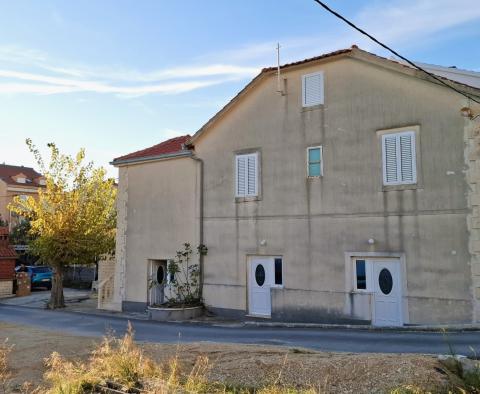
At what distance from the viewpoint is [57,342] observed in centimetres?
1150

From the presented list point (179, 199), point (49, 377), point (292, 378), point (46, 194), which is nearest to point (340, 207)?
point (179, 199)

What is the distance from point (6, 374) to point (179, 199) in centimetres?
1047

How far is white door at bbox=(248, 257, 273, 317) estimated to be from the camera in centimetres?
1588

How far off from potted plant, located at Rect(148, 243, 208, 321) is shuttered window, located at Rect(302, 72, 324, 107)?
6.34 meters

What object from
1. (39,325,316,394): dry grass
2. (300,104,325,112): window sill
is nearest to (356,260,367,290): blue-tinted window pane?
(300,104,325,112): window sill

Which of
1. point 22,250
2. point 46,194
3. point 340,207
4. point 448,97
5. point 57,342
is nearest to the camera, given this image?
point 57,342

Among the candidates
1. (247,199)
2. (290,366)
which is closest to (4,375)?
(290,366)

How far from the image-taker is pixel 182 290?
1758 centimetres

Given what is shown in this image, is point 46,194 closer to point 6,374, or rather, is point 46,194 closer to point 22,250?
point 6,374

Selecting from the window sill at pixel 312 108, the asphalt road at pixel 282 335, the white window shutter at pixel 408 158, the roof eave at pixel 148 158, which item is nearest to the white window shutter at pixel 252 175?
the window sill at pixel 312 108

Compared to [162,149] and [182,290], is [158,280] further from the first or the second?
[162,149]

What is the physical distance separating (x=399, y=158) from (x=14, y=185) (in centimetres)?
5471

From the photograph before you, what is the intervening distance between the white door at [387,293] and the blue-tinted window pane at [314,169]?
3314mm

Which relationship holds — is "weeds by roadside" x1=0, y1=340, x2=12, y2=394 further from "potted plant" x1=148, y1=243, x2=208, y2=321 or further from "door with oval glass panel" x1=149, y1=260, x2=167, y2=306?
→ "door with oval glass panel" x1=149, y1=260, x2=167, y2=306
